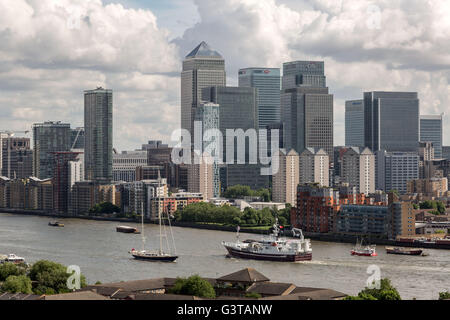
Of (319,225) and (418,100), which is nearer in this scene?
(319,225)

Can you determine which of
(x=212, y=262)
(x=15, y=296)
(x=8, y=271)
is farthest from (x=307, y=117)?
(x=15, y=296)

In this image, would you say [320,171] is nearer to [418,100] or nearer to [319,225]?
[319,225]

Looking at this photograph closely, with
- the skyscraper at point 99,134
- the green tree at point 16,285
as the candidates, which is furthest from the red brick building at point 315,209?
the skyscraper at point 99,134

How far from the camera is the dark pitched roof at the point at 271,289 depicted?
1381 centimetres

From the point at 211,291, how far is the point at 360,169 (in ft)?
120

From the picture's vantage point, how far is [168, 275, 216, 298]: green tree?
13463mm

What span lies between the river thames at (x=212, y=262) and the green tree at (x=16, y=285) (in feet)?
9.15

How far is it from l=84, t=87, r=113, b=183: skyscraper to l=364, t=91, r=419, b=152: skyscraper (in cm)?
2379

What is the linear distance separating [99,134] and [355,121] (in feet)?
88.1

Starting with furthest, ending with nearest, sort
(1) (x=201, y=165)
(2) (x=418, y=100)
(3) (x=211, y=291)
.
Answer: (2) (x=418, y=100), (1) (x=201, y=165), (3) (x=211, y=291)

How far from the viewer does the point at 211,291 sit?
1377cm

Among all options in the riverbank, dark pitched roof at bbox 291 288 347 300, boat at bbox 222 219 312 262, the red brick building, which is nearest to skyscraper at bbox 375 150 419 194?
the riverbank

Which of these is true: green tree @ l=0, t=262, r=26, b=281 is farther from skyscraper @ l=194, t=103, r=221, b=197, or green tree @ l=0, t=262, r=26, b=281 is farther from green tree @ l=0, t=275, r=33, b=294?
skyscraper @ l=194, t=103, r=221, b=197
